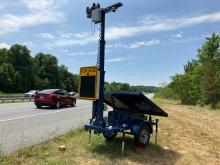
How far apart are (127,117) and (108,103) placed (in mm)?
805

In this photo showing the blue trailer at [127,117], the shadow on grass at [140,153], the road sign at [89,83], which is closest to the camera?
the shadow on grass at [140,153]

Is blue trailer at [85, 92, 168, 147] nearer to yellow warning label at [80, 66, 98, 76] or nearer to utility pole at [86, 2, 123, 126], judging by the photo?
utility pole at [86, 2, 123, 126]

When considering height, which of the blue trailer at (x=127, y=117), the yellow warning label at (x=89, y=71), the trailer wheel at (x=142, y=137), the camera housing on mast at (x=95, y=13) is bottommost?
the trailer wheel at (x=142, y=137)

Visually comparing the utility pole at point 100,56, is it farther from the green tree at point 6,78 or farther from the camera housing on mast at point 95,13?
the green tree at point 6,78

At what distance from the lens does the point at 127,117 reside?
9367 millimetres

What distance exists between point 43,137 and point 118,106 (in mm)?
2818

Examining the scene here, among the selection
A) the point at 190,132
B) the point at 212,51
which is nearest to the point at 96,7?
the point at 190,132

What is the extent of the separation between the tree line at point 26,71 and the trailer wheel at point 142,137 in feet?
222

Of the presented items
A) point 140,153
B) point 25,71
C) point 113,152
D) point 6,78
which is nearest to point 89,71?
point 113,152

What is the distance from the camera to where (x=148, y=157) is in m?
8.37

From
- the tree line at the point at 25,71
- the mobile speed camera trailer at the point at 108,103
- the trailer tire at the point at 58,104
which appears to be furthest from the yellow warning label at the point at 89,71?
the tree line at the point at 25,71

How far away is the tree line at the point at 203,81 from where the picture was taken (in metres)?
42.8

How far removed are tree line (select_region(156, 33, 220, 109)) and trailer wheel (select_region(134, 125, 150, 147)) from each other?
34.6 m

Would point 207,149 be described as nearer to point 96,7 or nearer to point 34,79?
point 96,7
